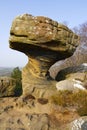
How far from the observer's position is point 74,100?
10.6 m

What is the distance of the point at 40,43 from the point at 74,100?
2.72 meters

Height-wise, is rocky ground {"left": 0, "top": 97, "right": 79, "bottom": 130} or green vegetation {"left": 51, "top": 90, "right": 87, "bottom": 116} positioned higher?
green vegetation {"left": 51, "top": 90, "right": 87, "bottom": 116}

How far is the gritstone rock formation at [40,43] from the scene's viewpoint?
1191cm

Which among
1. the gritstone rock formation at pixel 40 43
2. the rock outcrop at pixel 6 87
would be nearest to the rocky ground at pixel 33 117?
the gritstone rock formation at pixel 40 43

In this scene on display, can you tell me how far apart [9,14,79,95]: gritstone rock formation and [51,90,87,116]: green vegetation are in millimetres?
1752

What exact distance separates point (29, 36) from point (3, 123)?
11.5ft

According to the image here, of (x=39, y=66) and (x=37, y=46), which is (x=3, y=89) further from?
(x=37, y=46)

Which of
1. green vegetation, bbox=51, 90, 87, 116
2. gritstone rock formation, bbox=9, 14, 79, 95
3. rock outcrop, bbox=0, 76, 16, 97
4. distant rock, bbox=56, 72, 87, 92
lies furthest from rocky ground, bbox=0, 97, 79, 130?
rock outcrop, bbox=0, 76, 16, 97

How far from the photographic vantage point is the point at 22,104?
1163cm

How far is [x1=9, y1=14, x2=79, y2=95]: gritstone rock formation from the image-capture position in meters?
11.9

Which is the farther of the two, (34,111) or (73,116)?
(34,111)

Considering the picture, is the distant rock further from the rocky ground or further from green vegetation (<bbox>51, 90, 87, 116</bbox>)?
the rocky ground

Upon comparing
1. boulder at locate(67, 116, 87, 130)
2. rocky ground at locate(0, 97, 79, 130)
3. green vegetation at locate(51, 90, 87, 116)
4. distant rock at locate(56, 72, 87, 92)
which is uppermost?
distant rock at locate(56, 72, 87, 92)

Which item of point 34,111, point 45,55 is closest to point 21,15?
point 45,55
